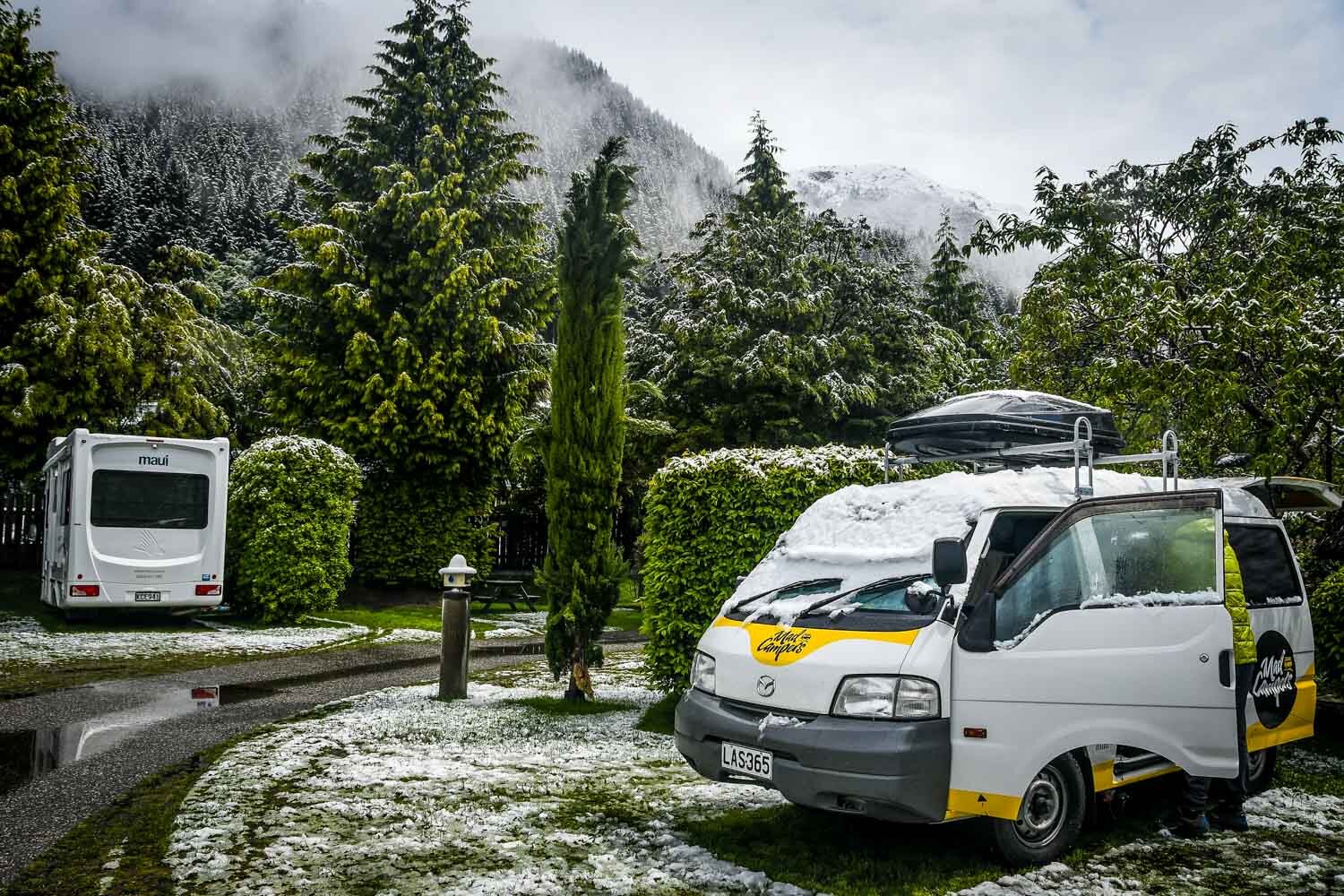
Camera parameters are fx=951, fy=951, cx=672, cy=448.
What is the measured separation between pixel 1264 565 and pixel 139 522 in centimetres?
1523

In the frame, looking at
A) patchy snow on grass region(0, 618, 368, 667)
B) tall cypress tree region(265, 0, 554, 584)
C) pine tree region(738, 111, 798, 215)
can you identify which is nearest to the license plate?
patchy snow on grass region(0, 618, 368, 667)

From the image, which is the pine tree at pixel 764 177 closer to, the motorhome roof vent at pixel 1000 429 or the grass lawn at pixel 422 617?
the grass lawn at pixel 422 617

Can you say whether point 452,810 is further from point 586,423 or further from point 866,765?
point 586,423

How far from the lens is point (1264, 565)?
6.30 meters

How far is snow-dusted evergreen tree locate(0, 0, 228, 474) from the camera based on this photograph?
65.6 feet

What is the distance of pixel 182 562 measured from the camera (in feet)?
49.8

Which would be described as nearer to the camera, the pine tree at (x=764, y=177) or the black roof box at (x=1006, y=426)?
the black roof box at (x=1006, y=426)

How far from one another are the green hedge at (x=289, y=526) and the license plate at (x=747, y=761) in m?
12.8

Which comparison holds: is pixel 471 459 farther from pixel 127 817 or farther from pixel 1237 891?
pixel 1237 891

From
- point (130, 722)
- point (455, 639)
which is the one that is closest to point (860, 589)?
point (455, 639)

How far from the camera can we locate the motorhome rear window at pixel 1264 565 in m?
6.06

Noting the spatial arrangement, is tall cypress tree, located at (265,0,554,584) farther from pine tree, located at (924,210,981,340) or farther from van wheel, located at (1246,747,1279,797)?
pine tree, located at (924,210,981,340)

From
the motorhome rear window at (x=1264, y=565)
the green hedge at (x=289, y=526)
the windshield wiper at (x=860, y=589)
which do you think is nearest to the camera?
the windshield wiper at (x=860, y=589)

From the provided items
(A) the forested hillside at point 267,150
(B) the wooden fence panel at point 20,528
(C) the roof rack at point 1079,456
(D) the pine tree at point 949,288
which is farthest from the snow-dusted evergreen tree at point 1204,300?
(A) the forested hillside at point 267,150
